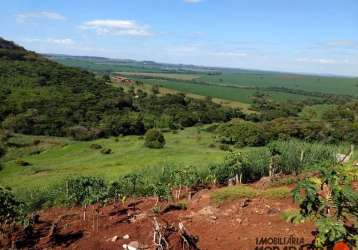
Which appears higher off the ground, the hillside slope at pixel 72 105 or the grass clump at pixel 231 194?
the grass clump at pixel 231 194

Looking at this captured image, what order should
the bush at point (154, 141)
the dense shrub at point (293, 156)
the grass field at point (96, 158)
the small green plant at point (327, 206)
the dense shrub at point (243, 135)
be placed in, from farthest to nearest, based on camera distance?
the dense shrub at point (243, 135)
the bush at point (154, 141)
the grass field at point (96, 158)
the dense shrub at point (293, 156)
the small green plant at point (327, 206)

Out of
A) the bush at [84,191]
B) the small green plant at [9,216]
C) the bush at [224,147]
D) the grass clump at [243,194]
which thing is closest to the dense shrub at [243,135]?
the bush at [224,147]

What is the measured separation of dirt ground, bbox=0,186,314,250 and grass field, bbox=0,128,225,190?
698 inches

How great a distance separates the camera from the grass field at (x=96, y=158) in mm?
33938

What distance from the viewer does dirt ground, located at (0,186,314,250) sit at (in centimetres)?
899

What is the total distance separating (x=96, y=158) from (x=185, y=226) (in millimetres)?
35033

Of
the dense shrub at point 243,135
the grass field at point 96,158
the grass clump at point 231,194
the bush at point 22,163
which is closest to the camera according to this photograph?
the grass clump at point 231,194

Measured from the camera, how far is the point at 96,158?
1727 inches

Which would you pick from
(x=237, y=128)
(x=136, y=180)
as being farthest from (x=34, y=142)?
(x=136, y=180)

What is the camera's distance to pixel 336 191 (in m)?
6.17

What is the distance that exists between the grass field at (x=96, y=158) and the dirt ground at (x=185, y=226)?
17.7m

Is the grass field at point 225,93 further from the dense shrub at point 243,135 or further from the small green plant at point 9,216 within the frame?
the small green plant at point 9,216

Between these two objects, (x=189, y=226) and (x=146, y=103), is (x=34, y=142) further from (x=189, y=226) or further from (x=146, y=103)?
(x=189, y=226)

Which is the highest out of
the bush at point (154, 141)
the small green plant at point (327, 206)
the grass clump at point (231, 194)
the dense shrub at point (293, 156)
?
the small green plant at point (327, 206)
